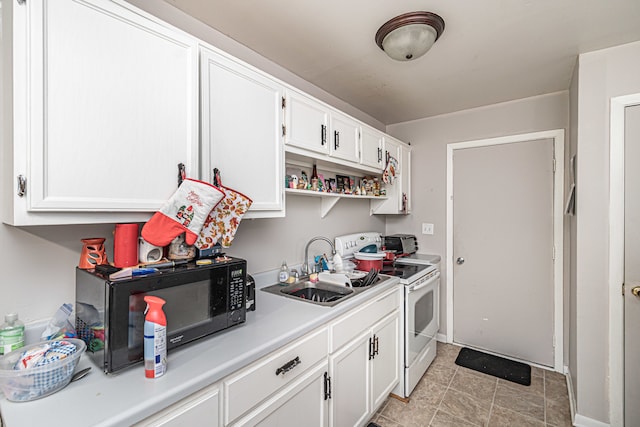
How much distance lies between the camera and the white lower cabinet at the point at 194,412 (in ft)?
2.69

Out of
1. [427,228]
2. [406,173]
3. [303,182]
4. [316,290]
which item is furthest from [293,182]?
[427,228]

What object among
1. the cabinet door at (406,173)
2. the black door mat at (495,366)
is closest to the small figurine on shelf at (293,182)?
the cabinet door at (406,173)

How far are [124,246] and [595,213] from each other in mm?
2607

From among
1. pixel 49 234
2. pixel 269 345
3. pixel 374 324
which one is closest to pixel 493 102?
pixel 374 324

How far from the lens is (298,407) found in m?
1.29

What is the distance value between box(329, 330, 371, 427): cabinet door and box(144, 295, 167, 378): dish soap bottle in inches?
33.7

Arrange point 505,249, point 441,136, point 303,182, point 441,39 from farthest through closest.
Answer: point 441,136 < point 505,249 < point 303,182 < point 441,39

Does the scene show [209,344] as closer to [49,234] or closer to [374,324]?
[49,234]

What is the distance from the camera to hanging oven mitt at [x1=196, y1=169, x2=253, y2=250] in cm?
125

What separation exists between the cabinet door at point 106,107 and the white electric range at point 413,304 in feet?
5.50

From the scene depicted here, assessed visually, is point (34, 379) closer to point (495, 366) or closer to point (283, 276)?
point (283, 276)

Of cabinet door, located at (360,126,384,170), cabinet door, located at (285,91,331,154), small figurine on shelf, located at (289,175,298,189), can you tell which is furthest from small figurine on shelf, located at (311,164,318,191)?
cabinet door, located at (360,126,384,170)

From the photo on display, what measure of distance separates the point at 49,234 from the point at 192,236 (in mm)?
530

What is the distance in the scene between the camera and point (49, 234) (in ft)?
3.63
